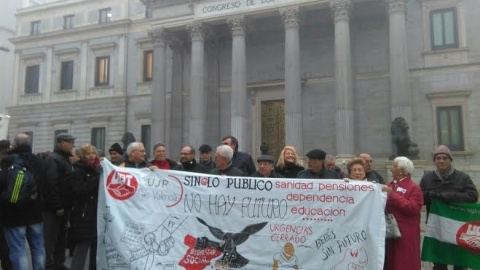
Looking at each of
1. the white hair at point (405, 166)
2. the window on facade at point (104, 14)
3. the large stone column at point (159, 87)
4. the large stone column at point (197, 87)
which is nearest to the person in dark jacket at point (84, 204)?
the white hair at point (405, 166)

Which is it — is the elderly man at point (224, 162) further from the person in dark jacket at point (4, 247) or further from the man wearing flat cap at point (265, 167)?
the person in dark jacket at point (4, 247)

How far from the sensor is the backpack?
653cm

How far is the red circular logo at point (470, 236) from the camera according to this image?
23.6 ft

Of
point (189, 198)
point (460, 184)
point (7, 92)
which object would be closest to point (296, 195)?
point (189, 198)

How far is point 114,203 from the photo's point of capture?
697cm

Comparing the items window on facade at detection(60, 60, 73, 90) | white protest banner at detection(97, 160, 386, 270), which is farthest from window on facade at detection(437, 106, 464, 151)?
window on facade at detection(60, 60, 73, 90)

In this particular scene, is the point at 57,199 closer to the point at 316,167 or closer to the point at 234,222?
the point at 234,222

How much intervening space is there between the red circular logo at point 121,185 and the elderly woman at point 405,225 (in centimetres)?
366

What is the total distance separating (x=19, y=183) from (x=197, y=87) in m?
19.6

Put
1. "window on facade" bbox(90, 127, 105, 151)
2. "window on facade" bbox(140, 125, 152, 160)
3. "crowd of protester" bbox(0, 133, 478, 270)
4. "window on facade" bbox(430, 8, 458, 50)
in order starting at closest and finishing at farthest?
"crowd of protester" bbox(0, 133, 478, 270) → "window on facade" bbox(430, 8, 458, 50) → "window on facade" bbox(140, 125, 152, 160) → "window on facade" bbox(90, 127, 105, 151)

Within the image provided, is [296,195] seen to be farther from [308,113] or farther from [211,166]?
[308,113]

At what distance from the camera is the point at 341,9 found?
74.8 ft

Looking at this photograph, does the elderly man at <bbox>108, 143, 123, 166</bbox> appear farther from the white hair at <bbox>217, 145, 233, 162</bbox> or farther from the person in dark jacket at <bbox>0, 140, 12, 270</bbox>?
the white hair at <bbox>217, 145, 233, 162</bbox>

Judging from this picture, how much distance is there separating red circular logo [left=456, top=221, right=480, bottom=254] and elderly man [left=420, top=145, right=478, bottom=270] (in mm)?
365
